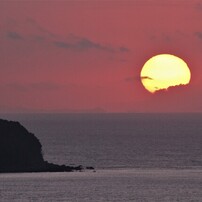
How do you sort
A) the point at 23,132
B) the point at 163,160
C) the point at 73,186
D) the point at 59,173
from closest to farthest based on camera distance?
the point at 73,186 < the point at 59,173 < the point at 23,132 < the point at 163,160

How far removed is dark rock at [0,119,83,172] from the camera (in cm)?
15388

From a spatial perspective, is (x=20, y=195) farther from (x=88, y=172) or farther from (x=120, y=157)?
(x=120, y=157)

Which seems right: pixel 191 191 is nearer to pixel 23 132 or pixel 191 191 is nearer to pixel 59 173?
pixel 59 173

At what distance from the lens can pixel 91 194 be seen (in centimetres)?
12150

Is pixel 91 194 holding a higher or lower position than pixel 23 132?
lower

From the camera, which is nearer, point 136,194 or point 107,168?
point 136,194

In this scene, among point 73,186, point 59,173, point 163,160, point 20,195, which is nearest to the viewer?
point 20,195

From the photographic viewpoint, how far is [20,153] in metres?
156

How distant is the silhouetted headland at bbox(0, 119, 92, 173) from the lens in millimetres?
153875

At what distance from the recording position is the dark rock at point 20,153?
505 ft

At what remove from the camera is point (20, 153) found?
15638 cm

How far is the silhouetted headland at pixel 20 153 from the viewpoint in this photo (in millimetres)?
153875

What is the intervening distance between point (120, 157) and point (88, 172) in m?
37.3

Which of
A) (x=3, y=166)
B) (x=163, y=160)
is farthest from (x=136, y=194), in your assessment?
(x=163, y=160)
